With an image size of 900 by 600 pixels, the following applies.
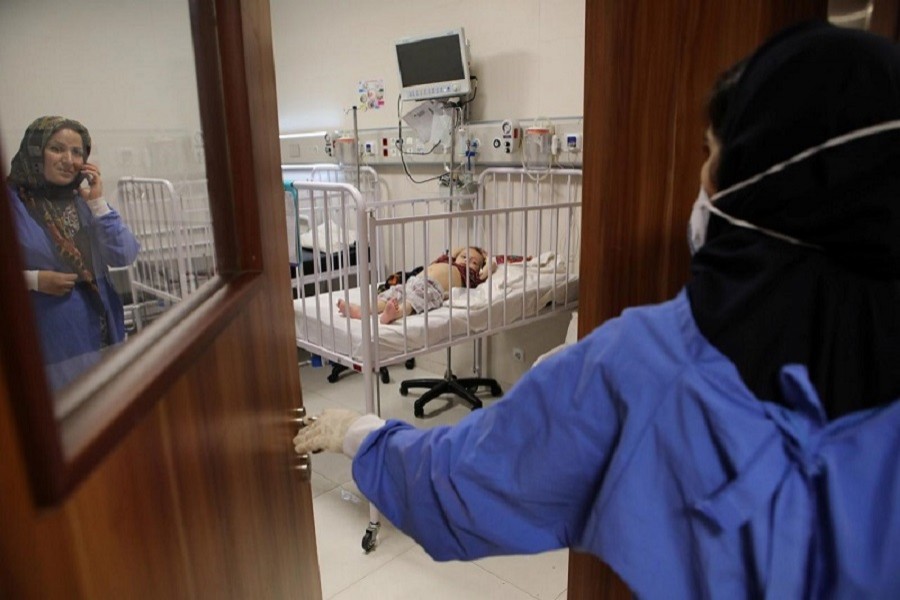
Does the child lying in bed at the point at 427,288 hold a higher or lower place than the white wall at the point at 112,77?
lower

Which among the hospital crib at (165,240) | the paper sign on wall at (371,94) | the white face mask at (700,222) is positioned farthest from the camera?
the paper sign on wall at (371,94)

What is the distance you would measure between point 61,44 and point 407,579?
1.83 m

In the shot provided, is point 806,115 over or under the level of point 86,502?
over

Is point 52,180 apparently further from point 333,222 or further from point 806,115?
point 333,222

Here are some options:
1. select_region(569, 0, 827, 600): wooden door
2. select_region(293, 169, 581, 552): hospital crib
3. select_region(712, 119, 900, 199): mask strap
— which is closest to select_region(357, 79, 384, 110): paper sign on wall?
select_region(293, 169, 581, 552): hospital crib

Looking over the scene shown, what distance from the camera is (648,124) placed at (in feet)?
3.35

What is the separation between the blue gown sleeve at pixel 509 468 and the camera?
707 millimetres

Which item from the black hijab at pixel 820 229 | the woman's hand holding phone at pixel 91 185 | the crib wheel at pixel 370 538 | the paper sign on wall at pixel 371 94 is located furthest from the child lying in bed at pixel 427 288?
the black hijab at pixel 820 229

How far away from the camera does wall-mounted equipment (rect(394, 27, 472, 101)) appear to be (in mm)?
3078

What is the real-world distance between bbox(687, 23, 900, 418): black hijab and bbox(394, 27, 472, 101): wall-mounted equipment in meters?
2.67

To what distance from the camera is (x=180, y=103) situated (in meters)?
0.85

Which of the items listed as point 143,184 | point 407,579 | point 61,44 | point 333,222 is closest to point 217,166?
point 143,184

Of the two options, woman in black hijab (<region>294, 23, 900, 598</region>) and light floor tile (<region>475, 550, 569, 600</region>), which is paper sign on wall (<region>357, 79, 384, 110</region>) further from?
woman in black hijab (<region>294, 23, 900, 598</region>)

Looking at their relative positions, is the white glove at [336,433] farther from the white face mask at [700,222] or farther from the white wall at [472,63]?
the white wall at [472,63]
